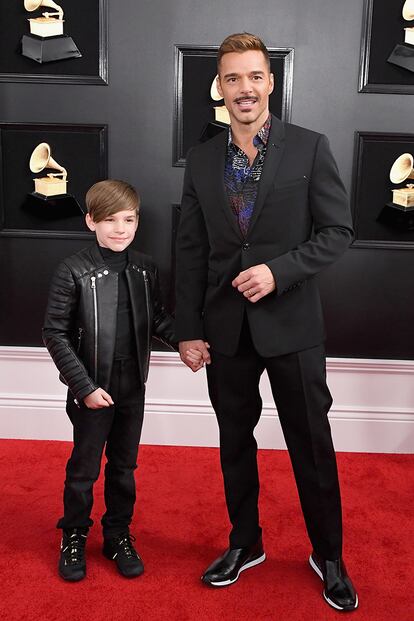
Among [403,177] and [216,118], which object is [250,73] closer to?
[216,118]

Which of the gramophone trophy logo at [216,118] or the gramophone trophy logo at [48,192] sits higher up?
the gramophone trophy logo at [216,118]

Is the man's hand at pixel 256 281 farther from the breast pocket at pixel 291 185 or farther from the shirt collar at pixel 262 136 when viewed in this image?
the shirt collar at pixel 262 136

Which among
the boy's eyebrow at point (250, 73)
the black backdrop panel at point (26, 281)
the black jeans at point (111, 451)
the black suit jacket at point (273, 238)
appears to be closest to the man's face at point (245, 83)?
the boy's eyebrow at point (250, 73)

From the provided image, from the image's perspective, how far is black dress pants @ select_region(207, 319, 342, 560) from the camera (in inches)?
93.4

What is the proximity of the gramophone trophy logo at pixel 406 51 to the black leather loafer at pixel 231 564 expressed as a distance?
2.02 meters

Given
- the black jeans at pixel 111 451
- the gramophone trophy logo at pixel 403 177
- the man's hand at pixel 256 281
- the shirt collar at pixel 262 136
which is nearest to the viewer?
the man's hand at pixel 256 281

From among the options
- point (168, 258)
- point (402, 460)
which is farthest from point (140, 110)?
point (402, 460)

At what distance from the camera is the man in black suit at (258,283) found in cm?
223

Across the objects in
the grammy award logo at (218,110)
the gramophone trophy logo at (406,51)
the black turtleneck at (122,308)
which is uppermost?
the gramophone trophy logo at (406,51)

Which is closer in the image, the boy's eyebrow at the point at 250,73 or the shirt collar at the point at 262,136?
the boy's eyebrow at the point at 250,73

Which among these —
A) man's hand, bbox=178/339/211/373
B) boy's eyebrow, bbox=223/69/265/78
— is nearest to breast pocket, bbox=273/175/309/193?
boy's eyebrow, bbox=223/69/265/78

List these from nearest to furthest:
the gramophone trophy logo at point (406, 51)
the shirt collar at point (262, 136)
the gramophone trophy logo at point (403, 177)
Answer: the shirt collar at point (262, 136) < the gramophone trophy logo at point (406, 51) < the gramophone trophy logo at point (403, 177)

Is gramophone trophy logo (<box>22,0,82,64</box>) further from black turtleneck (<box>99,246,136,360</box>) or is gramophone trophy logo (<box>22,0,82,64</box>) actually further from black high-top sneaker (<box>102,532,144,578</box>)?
black high-top sneaker (<box>102,532,144,578</box>)

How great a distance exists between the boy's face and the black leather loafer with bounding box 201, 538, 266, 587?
109 centimetres
